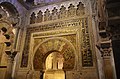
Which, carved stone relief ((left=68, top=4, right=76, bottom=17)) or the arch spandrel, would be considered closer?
the arch spandrel

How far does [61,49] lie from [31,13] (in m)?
2.66

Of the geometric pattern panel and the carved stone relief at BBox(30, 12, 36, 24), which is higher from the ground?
the carved stone relief at BBox(30, 12, 36, 24)

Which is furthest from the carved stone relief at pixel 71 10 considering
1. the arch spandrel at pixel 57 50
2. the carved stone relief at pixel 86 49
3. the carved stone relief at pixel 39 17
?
the carved stone relief at pixel 39 17

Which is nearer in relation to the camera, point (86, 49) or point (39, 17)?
point (86, 49)

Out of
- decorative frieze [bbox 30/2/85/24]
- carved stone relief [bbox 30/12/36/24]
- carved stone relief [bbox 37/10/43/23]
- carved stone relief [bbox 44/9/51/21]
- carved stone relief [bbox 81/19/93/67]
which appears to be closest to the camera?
carved stone relief [bbox 81/19/93/67]

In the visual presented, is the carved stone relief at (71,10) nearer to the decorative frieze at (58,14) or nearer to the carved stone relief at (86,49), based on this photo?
the decorative frieze at (58,14)

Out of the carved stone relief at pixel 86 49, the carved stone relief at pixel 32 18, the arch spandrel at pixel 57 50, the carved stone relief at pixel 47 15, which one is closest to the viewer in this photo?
the carved stone relief at pixel 86 49

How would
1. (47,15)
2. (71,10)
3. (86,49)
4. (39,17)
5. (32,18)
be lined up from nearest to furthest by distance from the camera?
(86,49)
(71,10)
(47,15)
(39,17)
(32,18)

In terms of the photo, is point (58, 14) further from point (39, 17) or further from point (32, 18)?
point (32, 18)

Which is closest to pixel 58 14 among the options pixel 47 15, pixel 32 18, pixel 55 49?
pixel 47 15

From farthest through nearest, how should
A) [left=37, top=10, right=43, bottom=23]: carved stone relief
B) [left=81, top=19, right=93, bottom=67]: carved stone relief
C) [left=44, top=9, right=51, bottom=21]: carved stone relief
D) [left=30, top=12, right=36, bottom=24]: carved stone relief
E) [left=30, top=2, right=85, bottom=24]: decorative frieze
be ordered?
1. [left=30, top=12, right=36, bottom=24]: carved stone relief
2. [left=37, top=10, right=43, bottom=23]: carved stone relief
3. [left=44, top=9, right=51, bottom=21]: carved stone relief
4. [left=30, top=2, right=85, bottom=24]: decorative frieze
5. [left=81, top=19, right=93, bottom=67]: carved stone relief

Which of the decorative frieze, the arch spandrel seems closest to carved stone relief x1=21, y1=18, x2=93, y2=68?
the arch spandrel

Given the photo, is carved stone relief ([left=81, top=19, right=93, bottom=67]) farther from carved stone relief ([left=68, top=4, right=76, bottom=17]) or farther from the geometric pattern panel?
carved stone relief ([left=68, top=4, right=76, bottom=17])

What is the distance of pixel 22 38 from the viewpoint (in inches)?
241
